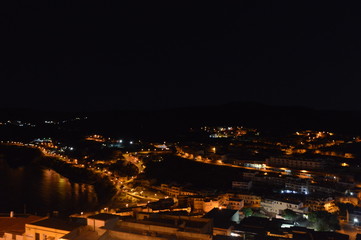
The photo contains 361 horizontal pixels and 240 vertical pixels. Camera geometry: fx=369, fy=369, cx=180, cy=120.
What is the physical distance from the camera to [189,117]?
1515 inches

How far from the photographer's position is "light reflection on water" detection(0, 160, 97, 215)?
1037 cm

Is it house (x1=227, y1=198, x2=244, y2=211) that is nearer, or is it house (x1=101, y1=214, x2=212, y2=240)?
house (x1=101, y1=214, x2=212, y2=240)

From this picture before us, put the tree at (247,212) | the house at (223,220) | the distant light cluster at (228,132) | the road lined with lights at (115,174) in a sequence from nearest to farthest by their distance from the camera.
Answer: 1. the house at (223,220)
2. the tree at (247,212)
3. the road lined with lights at (115,174)
4. the distant light cluster at (228,132)

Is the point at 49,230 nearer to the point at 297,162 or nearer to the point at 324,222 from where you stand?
the point at 324,222

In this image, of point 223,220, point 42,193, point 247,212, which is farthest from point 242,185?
point 42,193

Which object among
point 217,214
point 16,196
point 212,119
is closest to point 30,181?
point 16,196

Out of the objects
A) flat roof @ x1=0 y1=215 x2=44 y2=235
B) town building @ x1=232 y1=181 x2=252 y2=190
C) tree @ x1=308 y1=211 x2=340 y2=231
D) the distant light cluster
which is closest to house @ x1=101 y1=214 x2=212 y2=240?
flat roof @ x1=0 y1=215 x2=44 y2=235

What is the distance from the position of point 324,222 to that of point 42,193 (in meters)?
8.84

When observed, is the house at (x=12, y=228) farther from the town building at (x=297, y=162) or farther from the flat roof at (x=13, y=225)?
the town building at (x=297, y=162)

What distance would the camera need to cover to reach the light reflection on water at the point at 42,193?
10367 millimetres

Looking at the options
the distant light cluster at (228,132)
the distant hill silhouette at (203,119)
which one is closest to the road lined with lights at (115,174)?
the distant light cluster at (228,132)

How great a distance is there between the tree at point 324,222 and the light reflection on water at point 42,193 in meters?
5.92

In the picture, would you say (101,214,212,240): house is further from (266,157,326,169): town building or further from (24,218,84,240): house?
(266,157,326,169): town building

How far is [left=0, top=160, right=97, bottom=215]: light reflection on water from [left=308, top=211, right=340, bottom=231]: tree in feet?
19.4
